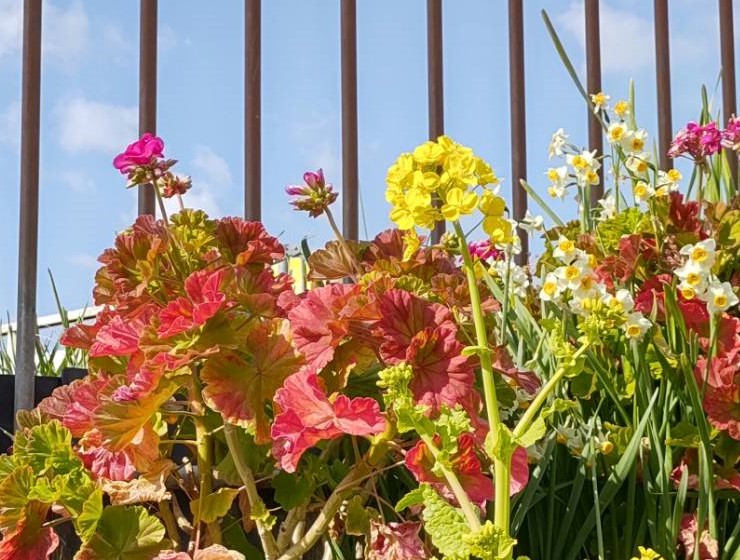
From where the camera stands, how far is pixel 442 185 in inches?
34.7

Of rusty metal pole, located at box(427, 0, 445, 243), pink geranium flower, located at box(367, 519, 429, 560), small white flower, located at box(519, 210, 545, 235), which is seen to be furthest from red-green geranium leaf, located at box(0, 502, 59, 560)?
rusty metal pole, located at box(427, 0, 445, 243)

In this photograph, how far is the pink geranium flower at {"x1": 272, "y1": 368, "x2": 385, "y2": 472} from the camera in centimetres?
89

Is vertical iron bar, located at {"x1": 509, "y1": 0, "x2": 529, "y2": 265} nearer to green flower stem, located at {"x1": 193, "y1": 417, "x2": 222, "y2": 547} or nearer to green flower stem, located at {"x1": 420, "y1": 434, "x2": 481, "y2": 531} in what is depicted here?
green flower stem, located at {"x1": 193, "y1": 417, "x2": 222, "y2": 547}

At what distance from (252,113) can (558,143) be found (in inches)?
21.4

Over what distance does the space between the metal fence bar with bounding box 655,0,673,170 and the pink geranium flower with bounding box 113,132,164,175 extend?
A: 1.53m

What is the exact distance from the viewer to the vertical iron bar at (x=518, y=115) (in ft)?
6.79

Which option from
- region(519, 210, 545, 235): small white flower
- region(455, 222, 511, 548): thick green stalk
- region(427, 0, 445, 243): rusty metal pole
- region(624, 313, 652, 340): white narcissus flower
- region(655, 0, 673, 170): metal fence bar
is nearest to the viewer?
region(455, 222, 511, 548): thick green stalk

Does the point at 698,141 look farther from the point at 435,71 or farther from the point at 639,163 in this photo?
the point at 435,71

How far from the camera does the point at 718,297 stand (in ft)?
3.62

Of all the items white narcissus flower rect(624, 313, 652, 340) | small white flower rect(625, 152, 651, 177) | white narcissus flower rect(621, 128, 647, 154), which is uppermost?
white narcissus flower rect(621, 128, 647, 154)

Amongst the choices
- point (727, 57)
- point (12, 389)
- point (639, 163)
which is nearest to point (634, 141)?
point (639, 163)

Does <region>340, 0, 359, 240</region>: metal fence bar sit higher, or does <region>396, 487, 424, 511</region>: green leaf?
<region>340, 0, 359, 240</region>: metal fence bar

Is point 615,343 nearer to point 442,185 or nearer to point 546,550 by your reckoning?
point 546,550

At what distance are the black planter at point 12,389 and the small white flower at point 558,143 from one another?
809 mm
